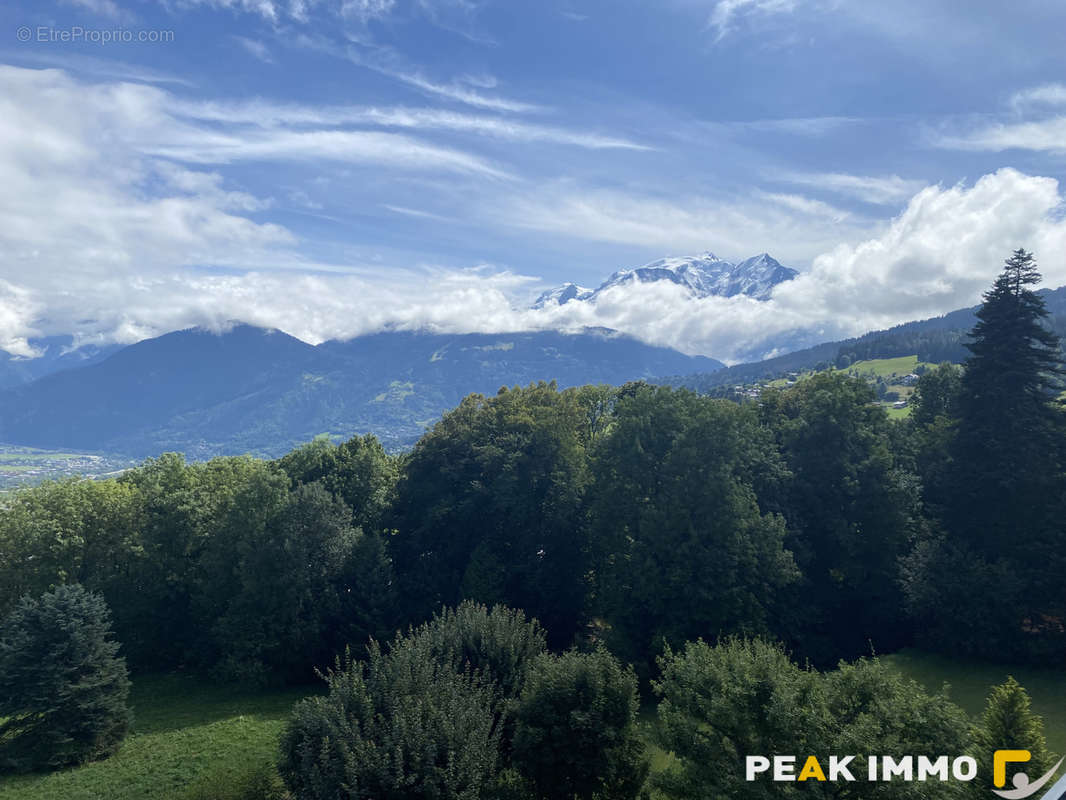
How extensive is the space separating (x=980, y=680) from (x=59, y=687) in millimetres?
41652

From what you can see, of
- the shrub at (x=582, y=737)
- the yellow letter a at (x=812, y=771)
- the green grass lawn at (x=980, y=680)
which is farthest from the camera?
the green grass lawn at (x=980, y=680)

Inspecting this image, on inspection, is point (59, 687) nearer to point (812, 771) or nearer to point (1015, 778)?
point (812, 771)

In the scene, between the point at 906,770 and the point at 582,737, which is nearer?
the point at 906,770

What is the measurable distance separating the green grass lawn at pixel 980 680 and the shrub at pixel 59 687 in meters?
33.5

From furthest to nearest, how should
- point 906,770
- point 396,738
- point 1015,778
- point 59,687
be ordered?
point 59,687
point 396,738
point 906,770
point 1015,778

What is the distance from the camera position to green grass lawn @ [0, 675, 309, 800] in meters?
22.7

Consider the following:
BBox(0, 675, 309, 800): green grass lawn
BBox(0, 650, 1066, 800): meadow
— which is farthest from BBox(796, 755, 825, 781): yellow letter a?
BBox(0, 675, 309, 800): green grass lawn

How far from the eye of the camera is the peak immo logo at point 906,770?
1275cm

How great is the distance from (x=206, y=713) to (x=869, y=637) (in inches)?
1462

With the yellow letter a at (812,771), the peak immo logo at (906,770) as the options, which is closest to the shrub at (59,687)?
the peak immo logo at (906,770)

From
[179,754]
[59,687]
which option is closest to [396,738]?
[179,754]

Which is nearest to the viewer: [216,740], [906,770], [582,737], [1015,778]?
[1015,778]

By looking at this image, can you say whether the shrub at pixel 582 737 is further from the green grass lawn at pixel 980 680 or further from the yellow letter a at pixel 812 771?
the green grass lawn at pixel 980 680

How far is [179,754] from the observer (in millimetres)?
25203
